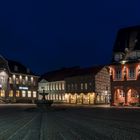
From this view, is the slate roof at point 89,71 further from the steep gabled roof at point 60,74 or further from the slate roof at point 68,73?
the steep gabled roof at point 60,74

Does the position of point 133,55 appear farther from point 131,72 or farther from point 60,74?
point 60,74

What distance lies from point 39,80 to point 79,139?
10345 centimetres

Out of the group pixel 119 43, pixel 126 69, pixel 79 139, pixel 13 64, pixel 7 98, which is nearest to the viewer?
pixel 79 139

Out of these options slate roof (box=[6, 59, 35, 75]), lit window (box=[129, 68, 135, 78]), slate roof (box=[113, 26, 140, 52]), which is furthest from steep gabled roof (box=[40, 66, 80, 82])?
lit window (box=[129, 68, 135, 78])

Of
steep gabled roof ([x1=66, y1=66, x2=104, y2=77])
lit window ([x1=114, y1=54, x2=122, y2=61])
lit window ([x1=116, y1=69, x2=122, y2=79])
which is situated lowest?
lit window ([x1=116, y1=69, x2=122, y2=79])

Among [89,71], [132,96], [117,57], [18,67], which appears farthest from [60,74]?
[132,96]

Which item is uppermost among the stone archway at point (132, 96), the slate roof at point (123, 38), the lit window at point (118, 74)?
the slate roof at point (123, 38)

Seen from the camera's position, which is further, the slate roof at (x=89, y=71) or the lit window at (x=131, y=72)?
the slate roof at (x=89, y=71)

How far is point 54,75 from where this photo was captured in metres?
114

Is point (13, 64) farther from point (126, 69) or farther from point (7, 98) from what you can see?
point (126, 69)

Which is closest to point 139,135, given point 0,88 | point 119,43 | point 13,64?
point 119,43

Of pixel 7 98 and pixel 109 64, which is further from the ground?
pixel 109 64

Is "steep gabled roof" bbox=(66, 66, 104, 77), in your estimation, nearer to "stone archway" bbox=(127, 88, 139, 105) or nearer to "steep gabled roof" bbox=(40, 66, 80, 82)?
"steep gabled roof" bbox=(40, 66, 80, 82)

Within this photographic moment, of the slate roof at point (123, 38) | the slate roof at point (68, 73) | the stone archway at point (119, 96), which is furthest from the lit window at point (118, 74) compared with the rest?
the slate roof at point (68, 73)
